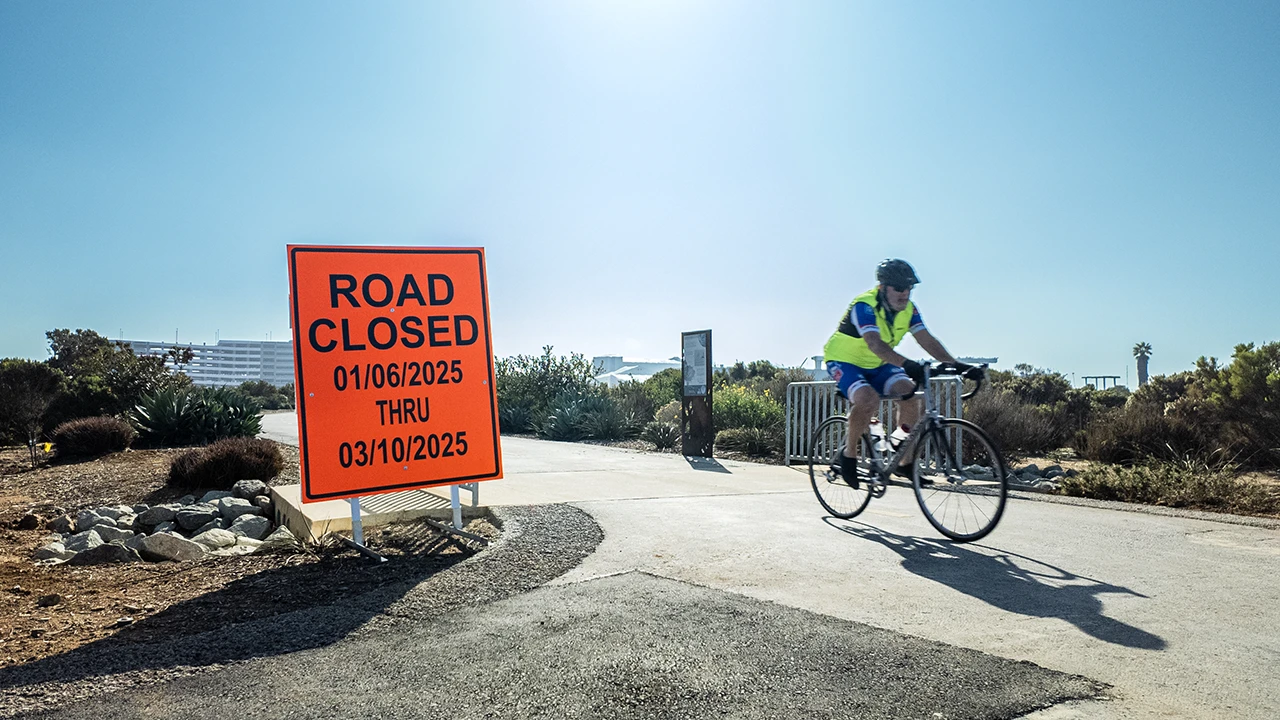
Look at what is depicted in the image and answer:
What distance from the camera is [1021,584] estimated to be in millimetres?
4320

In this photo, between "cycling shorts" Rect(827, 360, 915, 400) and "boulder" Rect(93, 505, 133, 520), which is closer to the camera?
"cycling shorts" Rect(827, 360, 915, 400)

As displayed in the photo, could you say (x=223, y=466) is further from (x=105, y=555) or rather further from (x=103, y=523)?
(x=105, y=555)

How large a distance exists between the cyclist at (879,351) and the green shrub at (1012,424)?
22.0 feet

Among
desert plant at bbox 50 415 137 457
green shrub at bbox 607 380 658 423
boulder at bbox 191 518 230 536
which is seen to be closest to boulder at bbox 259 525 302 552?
boulder at bbox 191 518 230 536

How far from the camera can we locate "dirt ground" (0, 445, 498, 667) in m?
3.74

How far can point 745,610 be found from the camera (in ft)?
12.3

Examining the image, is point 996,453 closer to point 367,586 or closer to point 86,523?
point 367,586

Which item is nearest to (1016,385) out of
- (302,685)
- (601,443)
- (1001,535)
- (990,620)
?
(601,443)

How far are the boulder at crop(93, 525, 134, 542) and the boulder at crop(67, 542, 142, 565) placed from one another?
1.24 meters

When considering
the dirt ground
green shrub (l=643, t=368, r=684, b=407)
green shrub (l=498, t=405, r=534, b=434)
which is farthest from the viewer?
green shrub (l=643, t=368, r=684, b=407)

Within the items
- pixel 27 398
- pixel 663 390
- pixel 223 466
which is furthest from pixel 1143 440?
pixel 27 398

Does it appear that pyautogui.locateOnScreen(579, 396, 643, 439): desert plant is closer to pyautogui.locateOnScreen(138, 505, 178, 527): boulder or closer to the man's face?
pyautogui.locateOnScreen(138, 505, 178, 527): boulder

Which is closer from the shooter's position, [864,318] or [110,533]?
[864,318]

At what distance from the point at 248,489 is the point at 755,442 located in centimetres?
729
